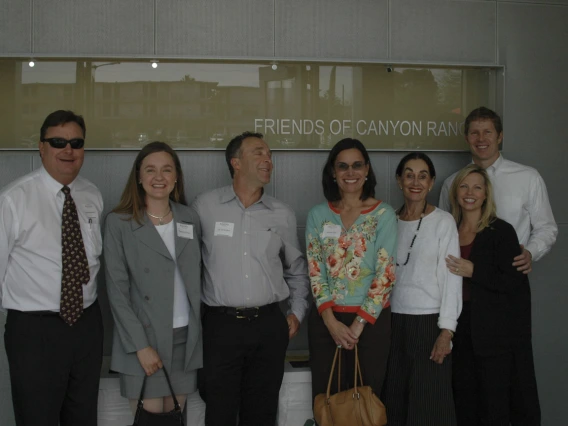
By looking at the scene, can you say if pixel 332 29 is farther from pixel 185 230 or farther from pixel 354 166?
pixel 185 230

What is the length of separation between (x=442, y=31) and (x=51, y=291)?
10.4 feet

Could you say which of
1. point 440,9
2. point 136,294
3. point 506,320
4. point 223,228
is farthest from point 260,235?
point 440,9

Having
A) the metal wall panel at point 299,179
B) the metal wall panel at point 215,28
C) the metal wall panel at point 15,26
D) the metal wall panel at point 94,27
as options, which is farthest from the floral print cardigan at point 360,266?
the metal wall panel at point 15,26

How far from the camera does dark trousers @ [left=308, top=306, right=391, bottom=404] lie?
312 centimetres

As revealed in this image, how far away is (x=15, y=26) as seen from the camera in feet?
12.7

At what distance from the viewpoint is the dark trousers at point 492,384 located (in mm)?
3350

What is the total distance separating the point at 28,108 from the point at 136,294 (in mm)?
1723

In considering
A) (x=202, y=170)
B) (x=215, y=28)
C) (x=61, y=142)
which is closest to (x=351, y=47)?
(x=215, y=28)

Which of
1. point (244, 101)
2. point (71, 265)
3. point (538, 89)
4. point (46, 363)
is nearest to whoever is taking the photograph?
point (46, 363)

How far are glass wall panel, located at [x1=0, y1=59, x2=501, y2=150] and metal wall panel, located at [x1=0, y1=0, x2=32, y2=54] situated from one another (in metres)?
0.10

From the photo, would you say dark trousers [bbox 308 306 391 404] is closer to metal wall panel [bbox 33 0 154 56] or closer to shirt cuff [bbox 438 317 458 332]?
shirt cuff [bbox 438 317 458 332]

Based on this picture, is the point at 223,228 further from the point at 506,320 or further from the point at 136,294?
the point at 506,320

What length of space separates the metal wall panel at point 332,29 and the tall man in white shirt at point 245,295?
3.51 ft

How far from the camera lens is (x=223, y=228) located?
10.7 ft
